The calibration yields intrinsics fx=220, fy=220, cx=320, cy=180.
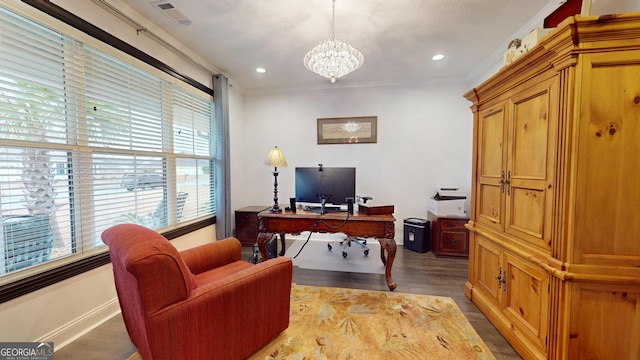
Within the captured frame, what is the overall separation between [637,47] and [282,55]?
2.86 metres

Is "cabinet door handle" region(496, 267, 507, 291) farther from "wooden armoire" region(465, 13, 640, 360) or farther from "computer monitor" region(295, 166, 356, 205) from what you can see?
"computer monitor" region(295, 166, 356, 205)

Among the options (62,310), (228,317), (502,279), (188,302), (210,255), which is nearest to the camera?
(188,302)

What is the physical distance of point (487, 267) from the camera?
6.29 ft

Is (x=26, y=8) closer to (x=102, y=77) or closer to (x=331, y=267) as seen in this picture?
(x=102, y=77)

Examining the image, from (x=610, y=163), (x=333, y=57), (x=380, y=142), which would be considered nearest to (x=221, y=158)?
(x=333, y=57)

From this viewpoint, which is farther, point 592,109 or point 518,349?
point 518,349

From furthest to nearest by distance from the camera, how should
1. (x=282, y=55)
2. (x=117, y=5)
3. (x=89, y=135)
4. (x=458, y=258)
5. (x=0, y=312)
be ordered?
1. (x=458, y=258)
2. (x=282, y=55)
3. (x=117, y=5)
4. (x=89, y=135)
5. (x=0, y=312)

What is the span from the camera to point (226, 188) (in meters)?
3.33

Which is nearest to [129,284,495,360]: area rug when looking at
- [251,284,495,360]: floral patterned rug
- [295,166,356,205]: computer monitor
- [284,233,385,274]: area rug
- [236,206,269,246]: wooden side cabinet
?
[251,284,495,360]: floral patterned rug

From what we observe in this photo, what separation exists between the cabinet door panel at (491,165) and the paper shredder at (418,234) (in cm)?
133

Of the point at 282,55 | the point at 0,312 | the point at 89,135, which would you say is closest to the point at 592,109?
the point at 282,55

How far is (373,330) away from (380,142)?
282cm

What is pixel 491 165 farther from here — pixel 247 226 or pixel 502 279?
pixel 247 226

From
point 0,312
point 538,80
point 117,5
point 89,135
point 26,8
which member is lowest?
point 0,312
